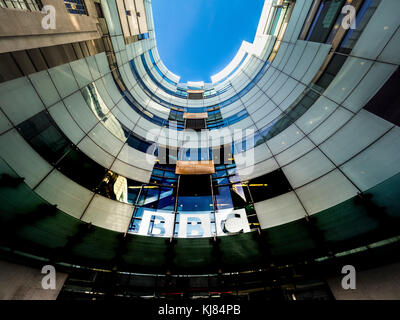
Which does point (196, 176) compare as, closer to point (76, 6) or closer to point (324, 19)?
point (76, 6)

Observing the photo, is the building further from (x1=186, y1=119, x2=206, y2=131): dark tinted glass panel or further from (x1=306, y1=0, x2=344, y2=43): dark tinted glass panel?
(x1=186, y1=119, x2=206, y2=131): dark tinted glass panel

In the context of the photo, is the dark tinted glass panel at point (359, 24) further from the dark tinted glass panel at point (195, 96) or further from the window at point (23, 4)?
the dark tinted glass panel at point (195, 96)

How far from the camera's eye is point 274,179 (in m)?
10.3

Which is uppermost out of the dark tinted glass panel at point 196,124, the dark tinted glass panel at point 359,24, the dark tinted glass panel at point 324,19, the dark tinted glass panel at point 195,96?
the dark tinted glass panel at point 195,96

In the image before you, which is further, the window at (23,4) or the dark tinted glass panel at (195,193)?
the dark tinted glass panel at (195,193)

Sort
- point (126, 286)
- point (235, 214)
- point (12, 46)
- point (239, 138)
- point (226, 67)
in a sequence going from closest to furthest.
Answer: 1. point (12, 46)
2. point (126, 286)
3. point (235, 214)
4. point (239, 138)
5. point (226, 67)

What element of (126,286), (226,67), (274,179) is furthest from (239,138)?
(226,67)

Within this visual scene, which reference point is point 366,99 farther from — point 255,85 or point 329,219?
point 255,85

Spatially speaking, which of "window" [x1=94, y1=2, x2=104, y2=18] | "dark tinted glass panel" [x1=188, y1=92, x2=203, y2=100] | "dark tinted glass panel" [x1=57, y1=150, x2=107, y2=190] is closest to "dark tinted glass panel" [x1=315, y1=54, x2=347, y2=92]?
"dark tinted glass panel" [x1=57, y1=150, x2=107, y2=190]

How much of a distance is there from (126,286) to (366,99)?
14.9 metres

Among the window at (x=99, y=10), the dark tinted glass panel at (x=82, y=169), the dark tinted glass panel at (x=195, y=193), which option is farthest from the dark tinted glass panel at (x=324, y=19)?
the dark tinted glass panel at (x=82, y=169)

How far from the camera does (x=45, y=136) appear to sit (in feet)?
25.0

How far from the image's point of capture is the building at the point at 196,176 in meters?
5.77

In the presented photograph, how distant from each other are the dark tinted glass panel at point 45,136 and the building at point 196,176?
53mm
